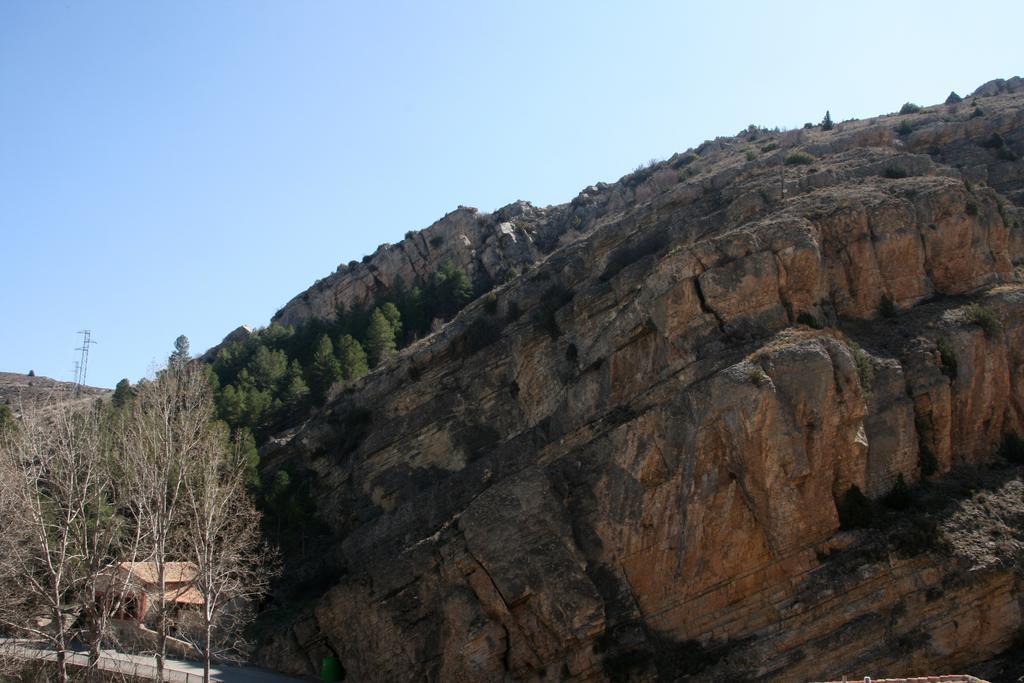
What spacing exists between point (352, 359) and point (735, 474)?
106ft

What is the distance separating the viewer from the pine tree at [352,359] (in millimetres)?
53094

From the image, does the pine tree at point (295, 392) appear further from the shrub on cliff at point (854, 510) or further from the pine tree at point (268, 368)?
the shrub on cliff at point (854, 510)

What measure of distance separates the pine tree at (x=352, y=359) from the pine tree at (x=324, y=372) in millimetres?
524

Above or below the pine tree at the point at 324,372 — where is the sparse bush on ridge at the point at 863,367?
below

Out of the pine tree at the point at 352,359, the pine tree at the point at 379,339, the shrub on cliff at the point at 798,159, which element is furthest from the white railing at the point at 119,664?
the shrub on cliff at the point at 798,159

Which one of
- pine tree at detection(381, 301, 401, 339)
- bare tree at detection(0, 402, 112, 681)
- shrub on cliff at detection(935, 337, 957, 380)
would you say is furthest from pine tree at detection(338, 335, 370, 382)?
shrub on cliff at detection(935, 337, 957, 380)

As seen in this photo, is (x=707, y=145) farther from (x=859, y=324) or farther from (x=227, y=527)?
(x=227, y=527)

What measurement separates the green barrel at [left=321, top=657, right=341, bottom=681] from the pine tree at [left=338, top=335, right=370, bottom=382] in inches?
834

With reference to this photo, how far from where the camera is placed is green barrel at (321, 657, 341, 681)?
32812mm

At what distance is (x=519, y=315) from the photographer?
45156 mm

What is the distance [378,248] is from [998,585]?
5879 cm

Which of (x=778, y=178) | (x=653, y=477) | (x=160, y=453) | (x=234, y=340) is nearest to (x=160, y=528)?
(x=160, y=453)

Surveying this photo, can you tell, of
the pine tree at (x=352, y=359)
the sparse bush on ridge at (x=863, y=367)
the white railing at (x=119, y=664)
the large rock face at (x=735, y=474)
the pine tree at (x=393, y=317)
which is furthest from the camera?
the pine tree at (x=393, y=317)

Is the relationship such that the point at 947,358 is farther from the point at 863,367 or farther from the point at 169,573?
the point at 169,573
